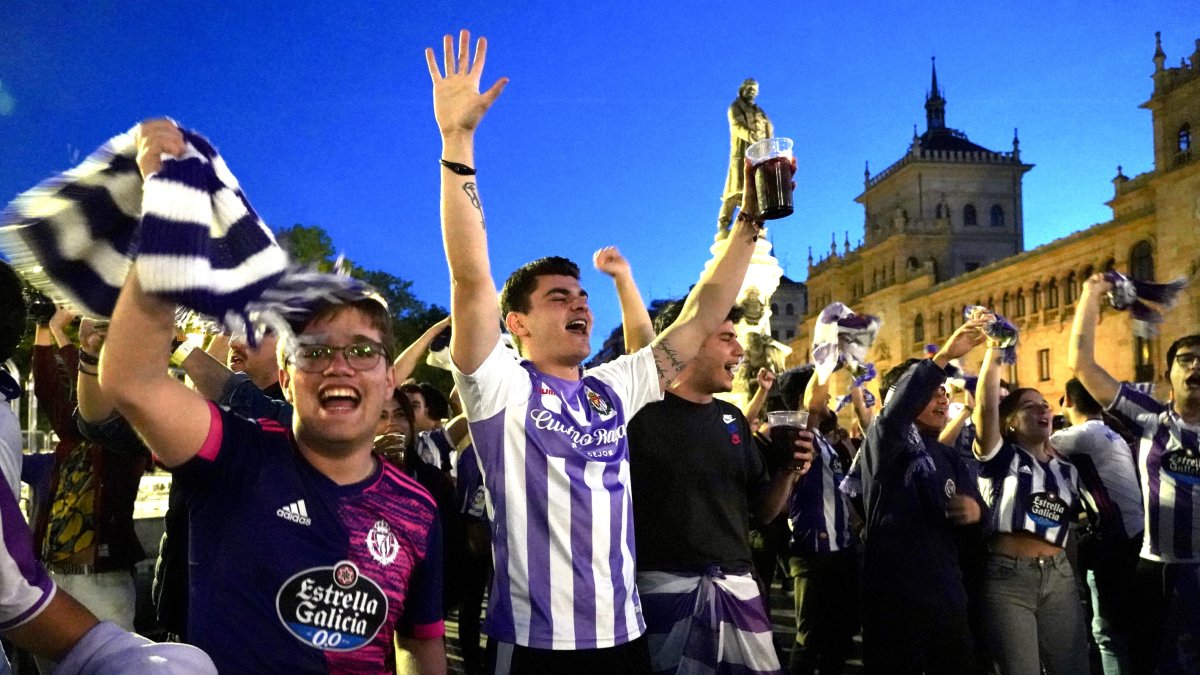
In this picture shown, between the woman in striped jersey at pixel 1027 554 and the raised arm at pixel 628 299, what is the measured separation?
2084mm

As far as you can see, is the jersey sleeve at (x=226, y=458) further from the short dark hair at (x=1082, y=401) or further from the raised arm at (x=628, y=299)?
the short dark hair at (x=1082, y=401)

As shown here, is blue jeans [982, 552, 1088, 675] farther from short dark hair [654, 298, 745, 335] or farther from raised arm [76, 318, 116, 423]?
raised arm [76, 318, 116, 423]

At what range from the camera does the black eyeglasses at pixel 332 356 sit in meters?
2.54

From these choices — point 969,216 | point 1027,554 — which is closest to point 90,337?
point 1027,554

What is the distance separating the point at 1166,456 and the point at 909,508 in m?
1.48

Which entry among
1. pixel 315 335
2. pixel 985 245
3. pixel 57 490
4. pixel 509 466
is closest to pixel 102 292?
pixel 315 335

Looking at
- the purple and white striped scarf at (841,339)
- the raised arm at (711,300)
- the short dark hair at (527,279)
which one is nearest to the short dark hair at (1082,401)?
the purple and white striped scarf at (841,339)

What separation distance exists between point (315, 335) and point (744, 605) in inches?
87.6

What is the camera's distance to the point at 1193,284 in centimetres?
3753

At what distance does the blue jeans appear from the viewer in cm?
528

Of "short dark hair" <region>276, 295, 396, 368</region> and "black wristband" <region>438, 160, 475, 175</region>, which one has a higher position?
"black wristband" <region>438, 160, 475, 175</region>

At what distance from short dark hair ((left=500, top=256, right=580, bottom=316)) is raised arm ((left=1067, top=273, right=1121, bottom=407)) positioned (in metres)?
3.20

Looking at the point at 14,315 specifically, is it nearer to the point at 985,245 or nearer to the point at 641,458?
the point at 641,458

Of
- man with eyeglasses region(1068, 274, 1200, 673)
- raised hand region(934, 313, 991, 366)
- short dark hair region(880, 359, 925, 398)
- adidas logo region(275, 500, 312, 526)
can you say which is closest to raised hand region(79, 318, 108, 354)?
adidas logo region(275, 500, 312, 526)
